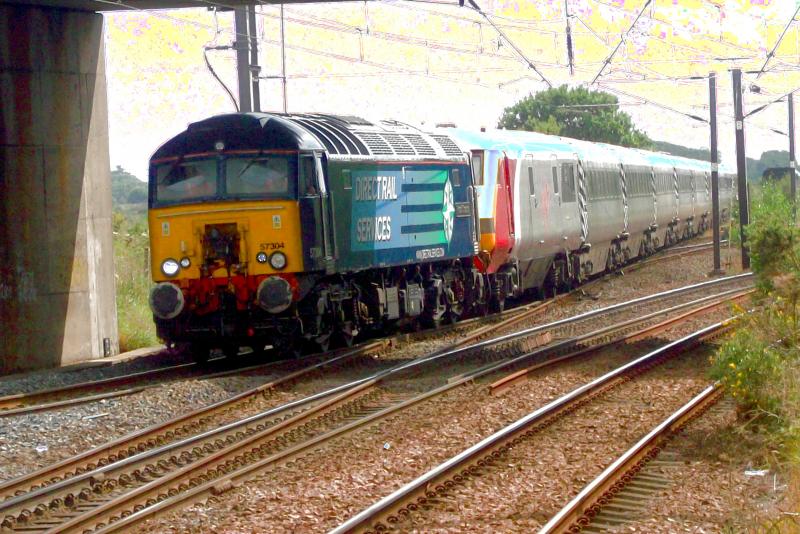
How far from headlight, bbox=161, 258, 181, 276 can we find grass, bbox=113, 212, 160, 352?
5187 mm

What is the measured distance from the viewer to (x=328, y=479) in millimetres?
9492

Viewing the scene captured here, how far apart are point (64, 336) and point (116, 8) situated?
5095mm

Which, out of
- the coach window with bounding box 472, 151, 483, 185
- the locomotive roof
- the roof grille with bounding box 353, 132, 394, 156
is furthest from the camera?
the coach window with bounding box 472, 151, 483, 185

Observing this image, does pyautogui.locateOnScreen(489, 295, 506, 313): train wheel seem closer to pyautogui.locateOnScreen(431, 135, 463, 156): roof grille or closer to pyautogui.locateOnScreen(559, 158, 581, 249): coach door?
pyautogui.locateOnScreen(559, 158, 581, 249): coach door

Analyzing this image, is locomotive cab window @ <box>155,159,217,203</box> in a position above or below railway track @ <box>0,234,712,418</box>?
above

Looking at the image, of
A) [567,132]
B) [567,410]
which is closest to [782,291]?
[567,410]

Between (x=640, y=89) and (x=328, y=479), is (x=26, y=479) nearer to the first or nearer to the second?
(x=328, y=479)

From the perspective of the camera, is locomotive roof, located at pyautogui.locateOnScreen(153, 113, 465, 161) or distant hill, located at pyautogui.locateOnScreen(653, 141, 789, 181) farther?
distant hill, located at pyautogui.locateOnScreen(653, 141, 789, 181)

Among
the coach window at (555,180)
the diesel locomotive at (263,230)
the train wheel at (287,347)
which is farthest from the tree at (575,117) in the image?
the train wheel at (287,347)

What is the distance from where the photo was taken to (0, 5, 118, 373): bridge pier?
17922 mm

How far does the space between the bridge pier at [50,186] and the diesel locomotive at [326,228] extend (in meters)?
2.67

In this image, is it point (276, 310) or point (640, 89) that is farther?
point (640, 89)

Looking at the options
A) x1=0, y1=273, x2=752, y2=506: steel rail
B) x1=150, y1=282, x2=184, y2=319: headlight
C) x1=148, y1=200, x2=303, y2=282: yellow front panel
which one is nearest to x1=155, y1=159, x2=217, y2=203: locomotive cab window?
x1=148, y1=200, x2=303, y2=282: yellow front panel

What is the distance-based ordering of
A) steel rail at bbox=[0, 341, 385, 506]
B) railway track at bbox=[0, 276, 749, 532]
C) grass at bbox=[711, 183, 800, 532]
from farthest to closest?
steel rail at bbox=[0, 341, 385, 506] → grass at bbox=[711, 183, 800, 532] → railway track at bbox=[0, 276, 749, 532]
